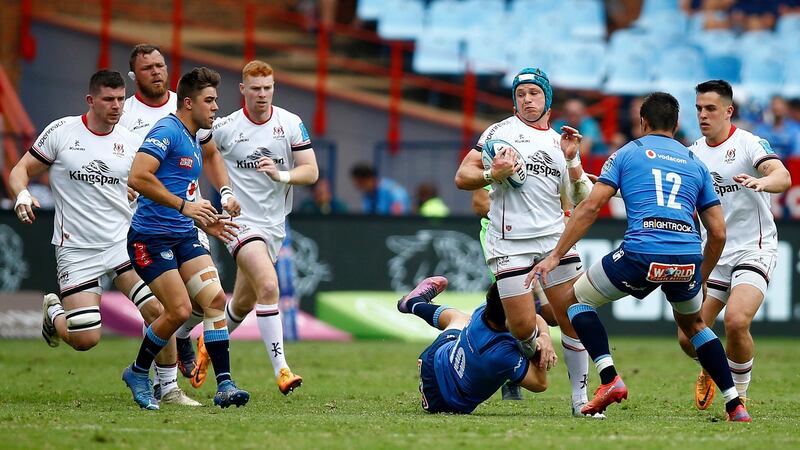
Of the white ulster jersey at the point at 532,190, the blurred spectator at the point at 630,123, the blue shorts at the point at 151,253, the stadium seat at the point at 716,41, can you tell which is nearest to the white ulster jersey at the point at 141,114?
the blue shorts at the point at 151,253

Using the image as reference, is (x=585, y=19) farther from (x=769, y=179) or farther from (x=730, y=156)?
(x=769, y=179)

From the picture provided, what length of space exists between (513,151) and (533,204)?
0.56m

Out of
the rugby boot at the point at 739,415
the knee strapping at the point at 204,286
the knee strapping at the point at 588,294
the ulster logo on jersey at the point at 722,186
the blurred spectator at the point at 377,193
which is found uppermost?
the ulster logo on jersey at the point at 722,186

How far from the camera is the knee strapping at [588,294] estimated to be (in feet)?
31.6

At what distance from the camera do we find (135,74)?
11.7 meters

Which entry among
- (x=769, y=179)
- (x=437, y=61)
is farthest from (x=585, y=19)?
(x=769, y=179)

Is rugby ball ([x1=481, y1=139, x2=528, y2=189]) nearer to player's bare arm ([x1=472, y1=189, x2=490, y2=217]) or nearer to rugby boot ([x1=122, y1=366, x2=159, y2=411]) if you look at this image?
player's bare arm ([x1=472, y1=189, x2=490, y2=217])

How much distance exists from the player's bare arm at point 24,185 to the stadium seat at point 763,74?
17.2 metres

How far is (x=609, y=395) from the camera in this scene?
30.5ft

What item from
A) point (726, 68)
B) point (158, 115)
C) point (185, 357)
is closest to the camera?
point (158, 115)

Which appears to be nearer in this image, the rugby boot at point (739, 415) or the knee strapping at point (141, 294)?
the rugby boot at point (739, 415)

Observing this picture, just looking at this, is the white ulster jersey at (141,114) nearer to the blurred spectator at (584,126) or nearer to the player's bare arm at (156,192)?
the player's bare arm at (156,192)

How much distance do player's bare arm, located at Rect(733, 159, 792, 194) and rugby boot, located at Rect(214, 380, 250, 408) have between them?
168 inches

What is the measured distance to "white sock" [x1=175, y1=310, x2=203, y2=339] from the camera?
37.7ft
